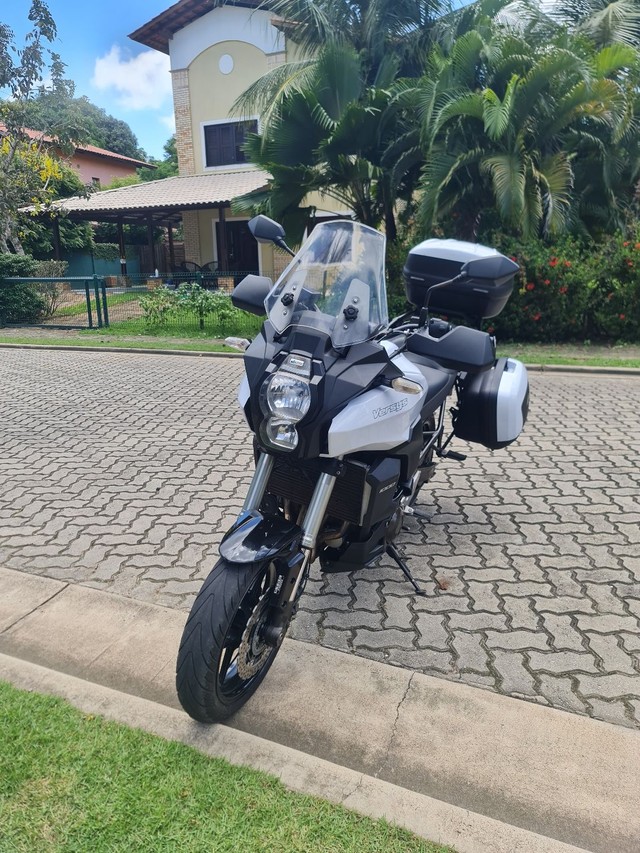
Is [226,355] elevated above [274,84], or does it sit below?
below

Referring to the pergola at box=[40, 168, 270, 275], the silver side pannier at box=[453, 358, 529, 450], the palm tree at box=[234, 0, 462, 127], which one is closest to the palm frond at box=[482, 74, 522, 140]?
the palm tree at box=[234, 0, 462, 127]

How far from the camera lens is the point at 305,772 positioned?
87.3 inches

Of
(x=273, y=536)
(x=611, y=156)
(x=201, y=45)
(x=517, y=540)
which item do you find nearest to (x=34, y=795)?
(x=273, y=536)

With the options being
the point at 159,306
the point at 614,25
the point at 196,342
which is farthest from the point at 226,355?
the point at 614,25

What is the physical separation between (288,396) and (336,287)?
0.57 m

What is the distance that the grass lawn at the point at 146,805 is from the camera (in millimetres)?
1959

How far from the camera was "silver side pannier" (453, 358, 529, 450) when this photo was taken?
12.0 feet

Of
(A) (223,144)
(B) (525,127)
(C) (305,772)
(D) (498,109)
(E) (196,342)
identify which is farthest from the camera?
(A) (223,144)

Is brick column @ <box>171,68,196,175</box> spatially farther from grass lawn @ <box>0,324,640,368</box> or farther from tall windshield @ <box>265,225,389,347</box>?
tall windshield @ <box>265,225,389,347</box>

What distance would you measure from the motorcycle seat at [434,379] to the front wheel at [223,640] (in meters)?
1.17

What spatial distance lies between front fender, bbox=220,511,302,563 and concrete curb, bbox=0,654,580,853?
0.68 m

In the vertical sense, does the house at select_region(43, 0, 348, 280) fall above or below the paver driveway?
above

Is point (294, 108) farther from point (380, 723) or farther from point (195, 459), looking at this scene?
point (380, 723)

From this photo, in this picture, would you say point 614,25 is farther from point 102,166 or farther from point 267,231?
point 102,166
